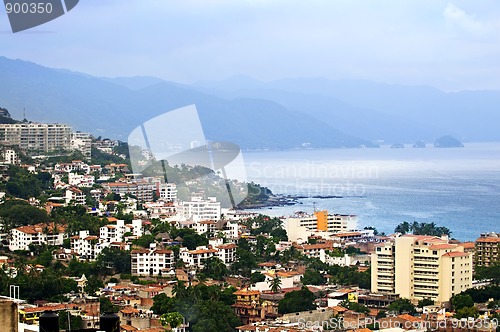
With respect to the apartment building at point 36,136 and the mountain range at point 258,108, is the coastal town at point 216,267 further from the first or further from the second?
the mountain range at point 258,108

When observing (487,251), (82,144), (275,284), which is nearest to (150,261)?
(275,284)

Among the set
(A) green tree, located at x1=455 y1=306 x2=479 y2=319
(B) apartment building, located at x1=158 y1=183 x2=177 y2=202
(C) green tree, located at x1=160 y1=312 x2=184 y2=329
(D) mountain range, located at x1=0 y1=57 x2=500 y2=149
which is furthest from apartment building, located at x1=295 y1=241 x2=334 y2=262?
(D) mountain range, located at x1=0 y1=57 x2=500 y2=149

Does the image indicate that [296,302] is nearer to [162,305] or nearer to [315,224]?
[162,305]

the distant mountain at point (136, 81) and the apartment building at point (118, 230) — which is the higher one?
the distant mountain at point (136, 81)

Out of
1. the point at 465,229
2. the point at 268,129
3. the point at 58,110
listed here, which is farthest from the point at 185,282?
the point at 268,129

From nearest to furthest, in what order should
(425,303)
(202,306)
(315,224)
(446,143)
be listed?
(202,306), (425,303), (315,224), (446,143)

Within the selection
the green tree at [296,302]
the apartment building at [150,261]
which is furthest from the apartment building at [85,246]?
the green tree at [296,302]
